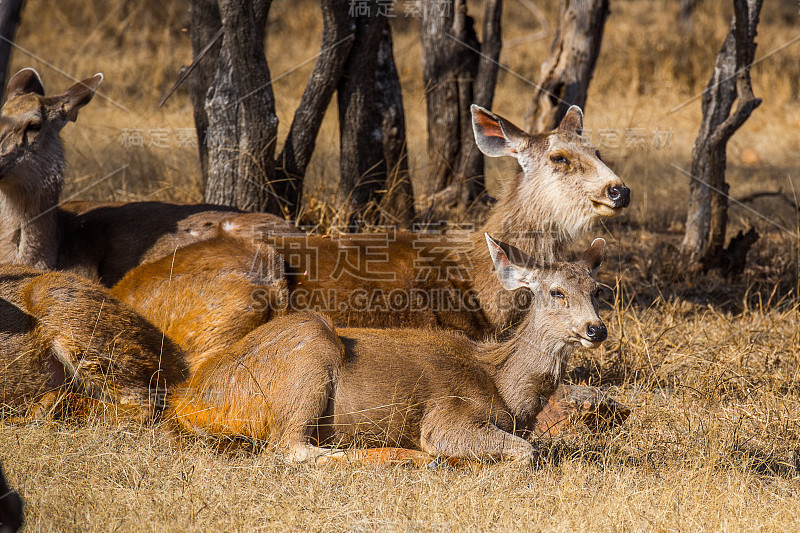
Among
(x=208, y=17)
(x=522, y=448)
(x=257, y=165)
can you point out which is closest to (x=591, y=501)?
(x=522, y=448)

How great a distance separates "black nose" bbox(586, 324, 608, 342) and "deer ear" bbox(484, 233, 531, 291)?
22.8 inches

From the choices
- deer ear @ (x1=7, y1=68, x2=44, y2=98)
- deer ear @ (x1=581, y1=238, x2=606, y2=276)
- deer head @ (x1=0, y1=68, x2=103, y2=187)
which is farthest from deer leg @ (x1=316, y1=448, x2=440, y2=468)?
deer ear @ (x1=7, y1=68, x2=44, y2=98)

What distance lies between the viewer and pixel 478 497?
4215mm

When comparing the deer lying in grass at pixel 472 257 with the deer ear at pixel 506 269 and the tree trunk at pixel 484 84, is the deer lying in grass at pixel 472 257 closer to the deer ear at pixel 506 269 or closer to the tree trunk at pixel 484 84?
the deer ear at pixel 506 269

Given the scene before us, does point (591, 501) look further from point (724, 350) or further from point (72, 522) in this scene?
point (724, 350)

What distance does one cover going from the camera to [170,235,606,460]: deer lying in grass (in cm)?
470

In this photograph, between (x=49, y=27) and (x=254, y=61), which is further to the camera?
(x=49, y=27)

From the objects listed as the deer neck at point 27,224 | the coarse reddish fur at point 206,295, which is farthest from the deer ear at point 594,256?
the deer neck at point 27,224

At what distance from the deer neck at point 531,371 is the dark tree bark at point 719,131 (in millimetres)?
3923

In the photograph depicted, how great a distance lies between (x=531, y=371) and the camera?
500cm

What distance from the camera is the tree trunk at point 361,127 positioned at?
771cm

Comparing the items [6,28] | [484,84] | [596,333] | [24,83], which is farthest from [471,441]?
[484,84]

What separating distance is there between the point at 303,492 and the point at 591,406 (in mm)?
2151

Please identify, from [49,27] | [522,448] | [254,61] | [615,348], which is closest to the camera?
[522,448]
